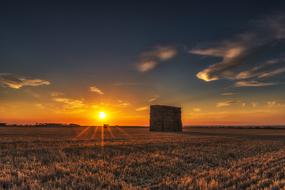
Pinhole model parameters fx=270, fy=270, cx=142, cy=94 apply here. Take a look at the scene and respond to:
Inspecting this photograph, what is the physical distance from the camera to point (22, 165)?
8.51m

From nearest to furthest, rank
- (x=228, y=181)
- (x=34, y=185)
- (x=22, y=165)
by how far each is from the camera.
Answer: (x=34, y=185) → (x=228, y=181) → (x=22, y=165)

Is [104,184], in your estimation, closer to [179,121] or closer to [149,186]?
[149,186]

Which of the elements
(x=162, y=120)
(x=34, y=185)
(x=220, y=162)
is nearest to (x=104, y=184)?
(x=34, y=185)

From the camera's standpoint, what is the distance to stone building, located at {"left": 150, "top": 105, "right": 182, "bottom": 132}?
142 feet

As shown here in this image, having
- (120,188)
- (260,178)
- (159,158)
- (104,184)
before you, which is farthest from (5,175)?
(260,178)

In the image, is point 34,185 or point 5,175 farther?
point 5,175

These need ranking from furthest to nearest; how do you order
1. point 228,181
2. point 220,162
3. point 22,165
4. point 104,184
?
point 220,162 < point 22,165 < point 228,181 < point 104,184

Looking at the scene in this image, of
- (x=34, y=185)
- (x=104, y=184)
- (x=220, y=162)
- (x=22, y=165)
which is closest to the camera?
(x=34, y=185)

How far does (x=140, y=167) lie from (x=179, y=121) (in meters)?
37.4

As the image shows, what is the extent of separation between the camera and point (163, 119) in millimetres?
43438

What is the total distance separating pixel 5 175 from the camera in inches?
272

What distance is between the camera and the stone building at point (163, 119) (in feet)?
142

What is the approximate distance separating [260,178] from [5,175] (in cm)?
670

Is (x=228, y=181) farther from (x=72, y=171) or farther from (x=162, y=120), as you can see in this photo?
(x=162, y=120)
